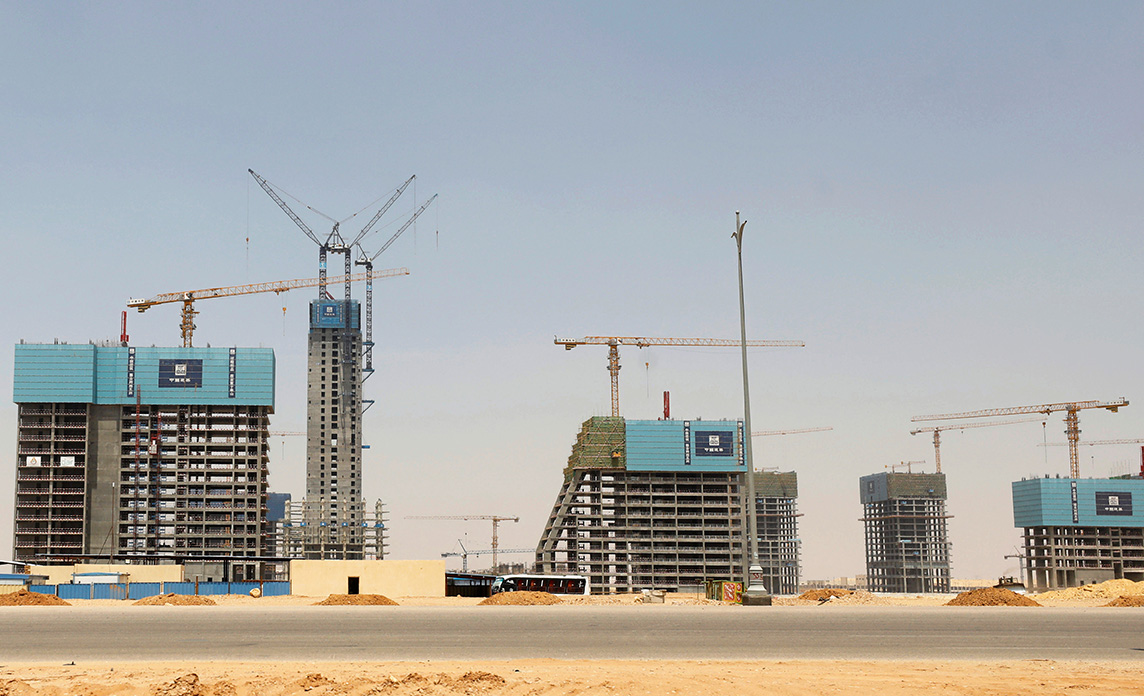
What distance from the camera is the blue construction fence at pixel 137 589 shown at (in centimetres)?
10931

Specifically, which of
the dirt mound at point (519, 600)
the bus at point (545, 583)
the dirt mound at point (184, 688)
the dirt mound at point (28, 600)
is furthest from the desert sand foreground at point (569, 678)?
the bus at point (545, 583)

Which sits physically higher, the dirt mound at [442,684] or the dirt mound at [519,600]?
the dirt mound at [442,684]

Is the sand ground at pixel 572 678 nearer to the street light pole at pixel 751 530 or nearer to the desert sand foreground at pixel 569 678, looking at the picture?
the desert sand foreground at pixel 569 678

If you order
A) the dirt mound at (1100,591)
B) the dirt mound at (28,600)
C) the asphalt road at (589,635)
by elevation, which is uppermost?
the asphalt road at (589,635)

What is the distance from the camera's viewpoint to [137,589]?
119562 millimetres

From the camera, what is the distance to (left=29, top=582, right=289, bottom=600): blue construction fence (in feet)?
359

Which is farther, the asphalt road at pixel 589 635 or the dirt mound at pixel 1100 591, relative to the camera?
the dirt mound at pixel 1100 591

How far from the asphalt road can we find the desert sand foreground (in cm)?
231

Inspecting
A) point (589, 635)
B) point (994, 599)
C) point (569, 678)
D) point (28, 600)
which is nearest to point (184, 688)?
point (569, 678)

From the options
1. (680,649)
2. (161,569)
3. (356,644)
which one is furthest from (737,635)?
(161,569)

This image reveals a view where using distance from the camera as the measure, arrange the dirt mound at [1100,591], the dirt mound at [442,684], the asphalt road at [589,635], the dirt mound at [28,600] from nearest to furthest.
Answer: the dirt mound at [442,684] < the asphalt road at [589,635] < the dirt mound at [28,600] < the dirt mound at [1100,591]

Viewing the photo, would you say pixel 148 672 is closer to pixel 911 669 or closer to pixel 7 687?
pixel 7 687

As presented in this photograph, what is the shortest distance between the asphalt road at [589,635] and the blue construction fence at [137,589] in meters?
68.5

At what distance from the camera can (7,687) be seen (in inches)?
900
